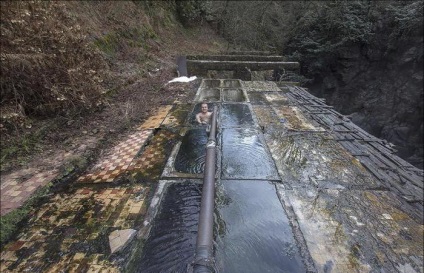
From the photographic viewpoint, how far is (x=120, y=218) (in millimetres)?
2844

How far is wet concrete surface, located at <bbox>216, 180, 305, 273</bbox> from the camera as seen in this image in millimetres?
2398

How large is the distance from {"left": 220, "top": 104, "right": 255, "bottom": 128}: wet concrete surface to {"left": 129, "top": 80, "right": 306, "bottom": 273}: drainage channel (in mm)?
1428

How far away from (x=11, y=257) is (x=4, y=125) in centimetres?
243

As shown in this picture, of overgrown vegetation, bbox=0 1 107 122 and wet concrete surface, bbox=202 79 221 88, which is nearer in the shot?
overgrown vegetation, bbox=0 1 107 122

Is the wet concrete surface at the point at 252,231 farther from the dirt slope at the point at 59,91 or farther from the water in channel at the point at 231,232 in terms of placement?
the dirt slope at the point at 59,91

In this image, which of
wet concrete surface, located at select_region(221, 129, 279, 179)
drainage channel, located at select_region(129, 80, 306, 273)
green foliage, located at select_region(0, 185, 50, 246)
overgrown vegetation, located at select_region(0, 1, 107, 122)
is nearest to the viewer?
drainage channel, located at select_region(129, 80, 306, 273)

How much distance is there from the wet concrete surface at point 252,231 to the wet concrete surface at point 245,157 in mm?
213

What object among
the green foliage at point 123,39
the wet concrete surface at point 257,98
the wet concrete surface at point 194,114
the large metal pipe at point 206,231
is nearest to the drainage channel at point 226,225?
the large metal pipe at point 206,231

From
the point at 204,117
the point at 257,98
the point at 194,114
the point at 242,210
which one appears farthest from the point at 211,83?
the point at 242,210

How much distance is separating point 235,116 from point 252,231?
3.63 m

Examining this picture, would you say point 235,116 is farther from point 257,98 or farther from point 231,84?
point 231,84

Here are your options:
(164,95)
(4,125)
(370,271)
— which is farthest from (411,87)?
(4,125)

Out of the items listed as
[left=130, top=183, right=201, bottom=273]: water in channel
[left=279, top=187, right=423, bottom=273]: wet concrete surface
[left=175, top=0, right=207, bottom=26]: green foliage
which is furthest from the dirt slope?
[left=175, top=0, right=207, bottom=26]: green foliage

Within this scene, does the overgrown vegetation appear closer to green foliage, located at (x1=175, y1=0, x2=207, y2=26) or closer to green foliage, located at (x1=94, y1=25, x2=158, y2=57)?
green foliage, located at (x1=94, y1=25, x2=158, y2=57)
